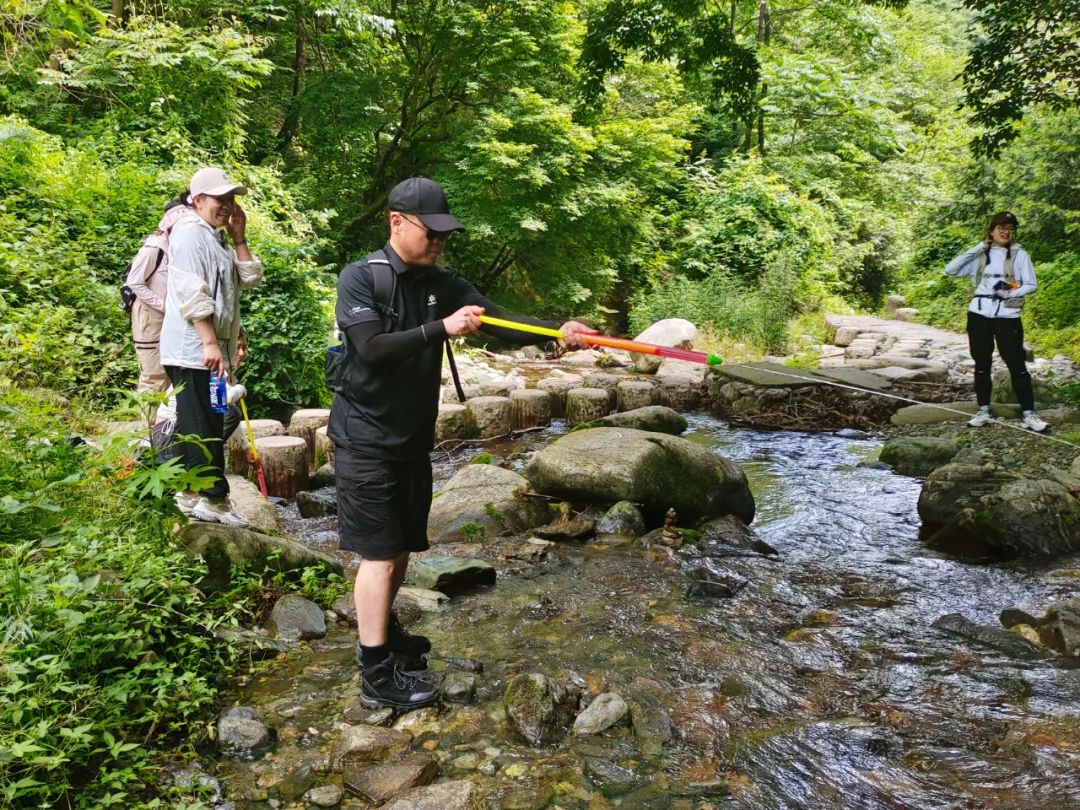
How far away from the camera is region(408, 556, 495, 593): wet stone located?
15.6ft

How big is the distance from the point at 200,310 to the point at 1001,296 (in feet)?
25.7

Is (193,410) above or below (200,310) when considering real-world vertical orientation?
below

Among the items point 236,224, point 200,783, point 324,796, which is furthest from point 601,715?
point 236,224

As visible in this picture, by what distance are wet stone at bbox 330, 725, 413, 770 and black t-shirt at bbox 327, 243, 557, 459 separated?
112 centimetres

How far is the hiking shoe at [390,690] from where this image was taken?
10.5 ft

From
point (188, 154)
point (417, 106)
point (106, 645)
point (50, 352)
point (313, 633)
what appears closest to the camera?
point (106, 645)

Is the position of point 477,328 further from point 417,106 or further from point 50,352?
point 417,106

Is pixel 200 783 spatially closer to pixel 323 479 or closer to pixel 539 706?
pixel 539 706

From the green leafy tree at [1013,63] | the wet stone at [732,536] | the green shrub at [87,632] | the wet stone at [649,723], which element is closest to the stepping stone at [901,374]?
the green leafy tree at [1013,63]

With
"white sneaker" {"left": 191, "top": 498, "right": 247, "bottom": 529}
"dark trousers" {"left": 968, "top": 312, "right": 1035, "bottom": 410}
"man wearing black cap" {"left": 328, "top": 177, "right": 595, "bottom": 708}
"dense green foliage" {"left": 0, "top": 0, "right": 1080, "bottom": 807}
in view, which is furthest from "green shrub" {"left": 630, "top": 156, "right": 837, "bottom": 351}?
"man wearing black cap" {"left": 328, "top": 177, "right": 595, "bottom": 708}

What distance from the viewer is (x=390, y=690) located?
3.22 metres

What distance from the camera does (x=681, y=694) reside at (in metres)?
3.54

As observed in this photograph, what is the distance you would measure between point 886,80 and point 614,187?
1741cm

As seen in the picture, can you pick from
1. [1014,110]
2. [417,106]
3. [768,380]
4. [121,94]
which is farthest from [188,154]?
[1014,110]
